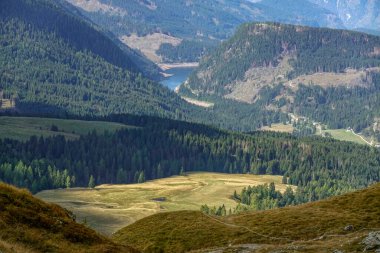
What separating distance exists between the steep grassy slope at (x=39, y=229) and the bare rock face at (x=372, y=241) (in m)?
30.2

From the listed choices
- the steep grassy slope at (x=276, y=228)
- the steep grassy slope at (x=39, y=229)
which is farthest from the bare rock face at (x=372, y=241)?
the steep grassy slope at (x=39, y=229)

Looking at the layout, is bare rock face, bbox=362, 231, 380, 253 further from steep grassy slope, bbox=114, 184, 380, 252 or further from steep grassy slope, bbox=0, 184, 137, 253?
steep grassy slope, bbox=0, 184, 137, 253

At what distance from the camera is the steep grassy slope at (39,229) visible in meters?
69.8

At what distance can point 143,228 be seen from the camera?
13000cm

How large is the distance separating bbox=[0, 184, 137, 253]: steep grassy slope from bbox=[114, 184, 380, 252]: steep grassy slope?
83.0 feet

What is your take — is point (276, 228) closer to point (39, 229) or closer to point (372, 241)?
point (372, 241)

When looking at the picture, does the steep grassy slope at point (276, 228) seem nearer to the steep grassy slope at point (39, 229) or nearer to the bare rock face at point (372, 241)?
the bare rock face at point (372, 241)

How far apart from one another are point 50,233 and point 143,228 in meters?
56.4

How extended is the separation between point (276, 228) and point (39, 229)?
4525cm

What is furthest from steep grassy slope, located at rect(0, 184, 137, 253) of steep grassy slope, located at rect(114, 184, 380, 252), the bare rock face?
the bare rock face

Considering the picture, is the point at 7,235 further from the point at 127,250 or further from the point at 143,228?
the point at 143,228

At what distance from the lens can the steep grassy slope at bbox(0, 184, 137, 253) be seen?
6981 centimetres

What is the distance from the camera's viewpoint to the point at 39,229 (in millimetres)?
74375

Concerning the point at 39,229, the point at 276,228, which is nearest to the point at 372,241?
the point at 276,228
